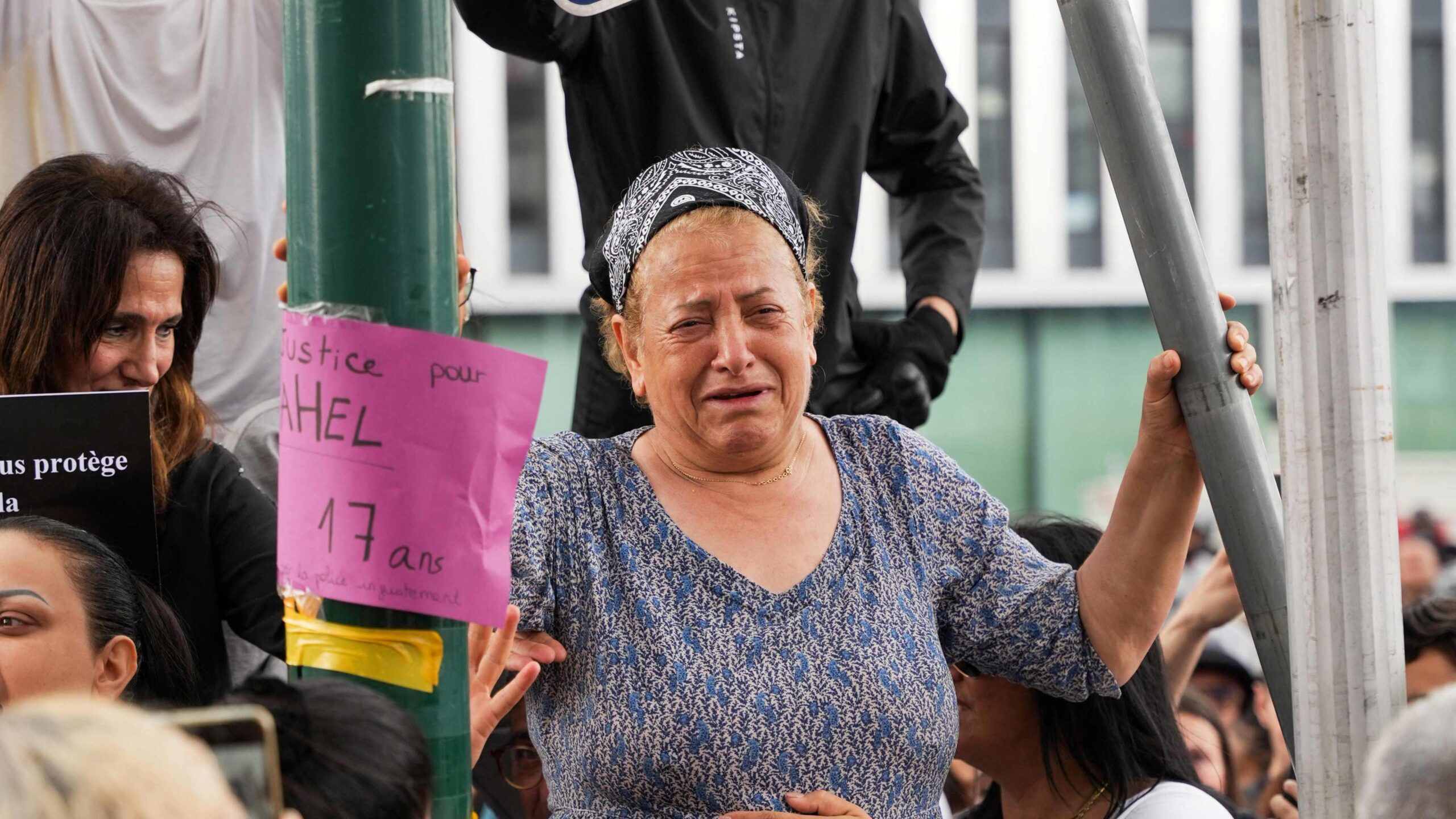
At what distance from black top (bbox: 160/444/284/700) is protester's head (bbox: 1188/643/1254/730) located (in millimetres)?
3273

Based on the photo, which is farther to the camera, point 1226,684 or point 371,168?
point 1226,684

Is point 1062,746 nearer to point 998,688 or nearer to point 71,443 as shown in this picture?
point 998,688

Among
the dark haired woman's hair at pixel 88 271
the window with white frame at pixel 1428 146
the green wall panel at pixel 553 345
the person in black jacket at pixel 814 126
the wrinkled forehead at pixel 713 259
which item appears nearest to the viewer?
the wrinkled forehead at pixel 713 259

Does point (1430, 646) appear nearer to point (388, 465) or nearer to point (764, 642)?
point (764, 642)

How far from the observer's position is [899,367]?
116 inches

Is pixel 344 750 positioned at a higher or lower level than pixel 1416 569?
higher

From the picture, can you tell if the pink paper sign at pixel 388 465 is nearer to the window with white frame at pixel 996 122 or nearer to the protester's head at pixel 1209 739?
the protester's head at pixel 1209 739

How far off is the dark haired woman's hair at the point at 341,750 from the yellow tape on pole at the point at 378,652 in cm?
3

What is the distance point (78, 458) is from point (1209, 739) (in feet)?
9.03

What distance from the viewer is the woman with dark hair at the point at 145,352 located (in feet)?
7.40

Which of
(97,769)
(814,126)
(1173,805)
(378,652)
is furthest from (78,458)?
(1173,805)

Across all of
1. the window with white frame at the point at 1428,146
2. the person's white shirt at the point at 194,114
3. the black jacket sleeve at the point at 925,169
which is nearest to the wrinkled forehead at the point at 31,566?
the person's white shirt at the point at 194,114

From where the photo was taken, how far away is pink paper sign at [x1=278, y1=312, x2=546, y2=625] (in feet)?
4.33

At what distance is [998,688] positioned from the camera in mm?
2576
